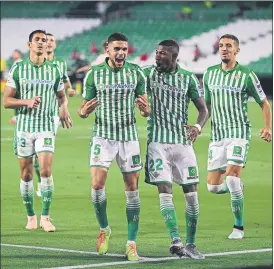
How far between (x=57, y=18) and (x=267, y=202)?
43.6 metres

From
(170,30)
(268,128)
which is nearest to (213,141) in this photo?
(268,128)

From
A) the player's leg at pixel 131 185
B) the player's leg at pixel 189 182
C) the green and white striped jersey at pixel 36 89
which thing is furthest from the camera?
the green and white striped jersey at pixel 36 89

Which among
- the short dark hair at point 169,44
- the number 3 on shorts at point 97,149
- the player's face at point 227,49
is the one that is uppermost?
the player's face at point 227,49

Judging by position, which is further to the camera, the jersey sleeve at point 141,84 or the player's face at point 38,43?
the player's face at point 38,43

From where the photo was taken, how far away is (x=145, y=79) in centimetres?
1147

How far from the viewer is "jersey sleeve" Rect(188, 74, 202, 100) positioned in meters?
11.6

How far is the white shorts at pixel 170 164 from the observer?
11.6 meters

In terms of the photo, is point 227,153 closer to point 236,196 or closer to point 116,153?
point 236,196

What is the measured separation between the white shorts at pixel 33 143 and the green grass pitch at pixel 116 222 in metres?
0.96

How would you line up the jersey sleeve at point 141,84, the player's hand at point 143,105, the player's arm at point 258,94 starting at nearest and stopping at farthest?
the player's hand at point 143,105, the jersey sleeve at point 141,84, the player's arm at point 258,94

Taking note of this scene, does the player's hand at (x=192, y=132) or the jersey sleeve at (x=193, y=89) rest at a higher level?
the jersey sleeve at (x=193, y=89)

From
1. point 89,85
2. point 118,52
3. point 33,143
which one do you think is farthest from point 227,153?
point 118,52

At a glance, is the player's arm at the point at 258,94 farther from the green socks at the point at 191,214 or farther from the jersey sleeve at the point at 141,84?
the jersey sleeve at the point at 141,84

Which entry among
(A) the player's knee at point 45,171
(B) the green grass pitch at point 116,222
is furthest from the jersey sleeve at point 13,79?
(B) the green grass pitch at point 116,222
